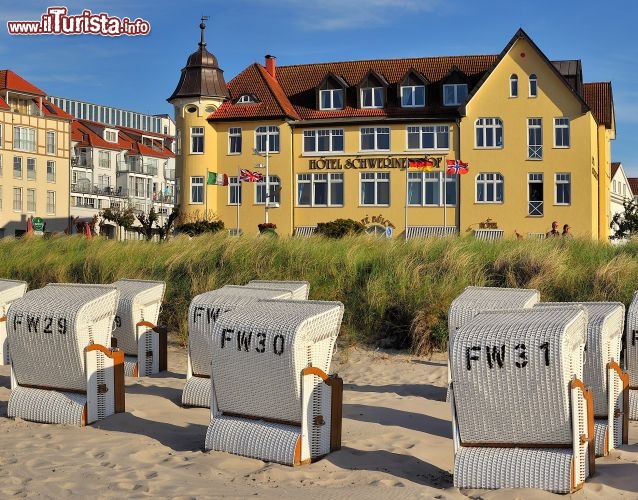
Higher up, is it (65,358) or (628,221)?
(628,221)

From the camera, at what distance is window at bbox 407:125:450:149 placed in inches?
1922

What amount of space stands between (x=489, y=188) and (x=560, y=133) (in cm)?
452

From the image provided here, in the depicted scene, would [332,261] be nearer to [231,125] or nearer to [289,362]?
[289,362]

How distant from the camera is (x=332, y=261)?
662 inches

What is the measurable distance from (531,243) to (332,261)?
432 centimetres

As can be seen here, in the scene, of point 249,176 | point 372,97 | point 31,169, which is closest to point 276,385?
point 249,176

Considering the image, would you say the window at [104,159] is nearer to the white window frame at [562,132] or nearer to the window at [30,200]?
the window at [30,200]

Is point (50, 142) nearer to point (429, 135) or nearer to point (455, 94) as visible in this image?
point (429, 135)

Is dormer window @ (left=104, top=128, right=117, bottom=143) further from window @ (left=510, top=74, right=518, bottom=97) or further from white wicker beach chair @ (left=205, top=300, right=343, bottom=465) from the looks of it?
white wicker beach chair @ (left=205, top=300, right=343, bottom=465)

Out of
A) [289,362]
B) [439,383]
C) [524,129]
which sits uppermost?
[524,129]

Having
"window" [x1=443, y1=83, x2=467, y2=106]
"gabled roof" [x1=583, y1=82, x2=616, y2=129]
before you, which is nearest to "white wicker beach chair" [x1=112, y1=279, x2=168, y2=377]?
"window" [x1=443, y1=83, x2=467, y2=106]

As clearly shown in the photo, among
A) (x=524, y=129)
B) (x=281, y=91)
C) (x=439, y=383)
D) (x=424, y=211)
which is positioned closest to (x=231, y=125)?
(x=281, y=91)

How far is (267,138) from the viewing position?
166ft

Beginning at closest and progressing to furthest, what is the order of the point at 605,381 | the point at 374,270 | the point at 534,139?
the point at 605,381, the point at 374,270, the point at 534,139
